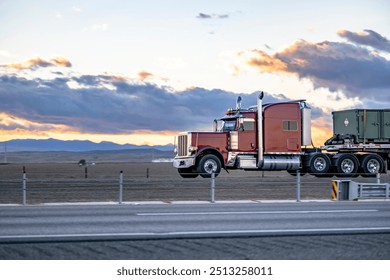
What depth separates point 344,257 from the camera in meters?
10.7

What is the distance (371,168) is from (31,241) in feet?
99.1

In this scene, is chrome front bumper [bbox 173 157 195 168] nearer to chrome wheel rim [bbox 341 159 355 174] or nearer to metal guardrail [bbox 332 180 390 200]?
chrome wheel rim [bbox 341 159 355 174]

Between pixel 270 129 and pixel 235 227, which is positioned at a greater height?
pixel 270 129

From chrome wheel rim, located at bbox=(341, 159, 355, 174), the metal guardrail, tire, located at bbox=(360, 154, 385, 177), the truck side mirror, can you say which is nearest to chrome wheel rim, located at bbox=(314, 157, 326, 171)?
chrome wheel rim, located at bbox=(341, 159, 355, 174)

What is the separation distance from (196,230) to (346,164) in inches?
1020

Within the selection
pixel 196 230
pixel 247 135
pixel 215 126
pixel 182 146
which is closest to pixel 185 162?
pixel 182 146

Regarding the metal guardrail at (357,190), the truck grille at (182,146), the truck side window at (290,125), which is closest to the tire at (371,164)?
the truck side window at (290,125)

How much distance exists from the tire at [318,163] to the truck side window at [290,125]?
1958mm

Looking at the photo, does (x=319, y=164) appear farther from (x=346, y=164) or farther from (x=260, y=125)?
(x=260, y=125)

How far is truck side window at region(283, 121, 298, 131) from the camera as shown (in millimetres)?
37125

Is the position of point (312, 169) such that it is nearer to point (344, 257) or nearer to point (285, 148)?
point (285, 148)

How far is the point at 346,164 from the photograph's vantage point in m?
38.7
